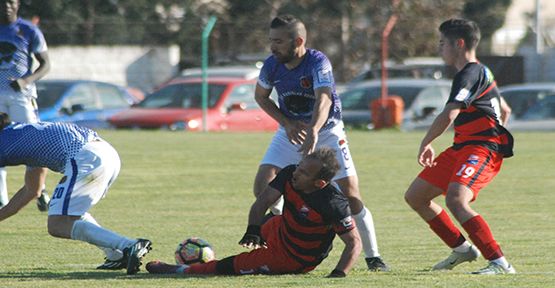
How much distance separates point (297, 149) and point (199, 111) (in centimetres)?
1585

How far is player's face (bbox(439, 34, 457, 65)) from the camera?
887cm

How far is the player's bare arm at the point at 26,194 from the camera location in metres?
8.90

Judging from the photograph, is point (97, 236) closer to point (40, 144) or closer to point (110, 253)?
point (110, 253)

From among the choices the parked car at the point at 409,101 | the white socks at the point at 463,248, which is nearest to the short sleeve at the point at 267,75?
the white socks at the point at 463,248

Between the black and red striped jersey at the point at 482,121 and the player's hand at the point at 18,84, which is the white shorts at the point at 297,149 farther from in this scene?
the player's hand at the point at 18,84

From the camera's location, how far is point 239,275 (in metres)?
8.62

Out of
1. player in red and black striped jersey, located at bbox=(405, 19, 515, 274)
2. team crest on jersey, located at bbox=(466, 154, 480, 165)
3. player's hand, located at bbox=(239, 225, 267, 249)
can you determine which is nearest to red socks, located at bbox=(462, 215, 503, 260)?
player in red and black striped jersey, located at bbox=(405, 19, 515, 274)

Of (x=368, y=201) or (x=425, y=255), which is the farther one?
(x=368, y=201)

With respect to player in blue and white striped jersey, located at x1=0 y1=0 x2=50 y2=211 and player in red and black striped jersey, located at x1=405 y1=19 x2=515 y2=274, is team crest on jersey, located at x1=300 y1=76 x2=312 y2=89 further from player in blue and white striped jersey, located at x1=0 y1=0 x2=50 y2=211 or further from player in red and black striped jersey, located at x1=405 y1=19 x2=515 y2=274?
player in blue and white striped jersey, located at x1=0 y1=0 x2=50 y2=211

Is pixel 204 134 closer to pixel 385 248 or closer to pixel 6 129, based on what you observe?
pixel 385 248

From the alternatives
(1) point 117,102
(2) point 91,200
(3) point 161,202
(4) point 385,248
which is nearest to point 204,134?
(1) point 117,102

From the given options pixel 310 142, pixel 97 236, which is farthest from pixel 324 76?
pixel 97 236

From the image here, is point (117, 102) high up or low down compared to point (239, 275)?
down

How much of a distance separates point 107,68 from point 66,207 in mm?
29442
